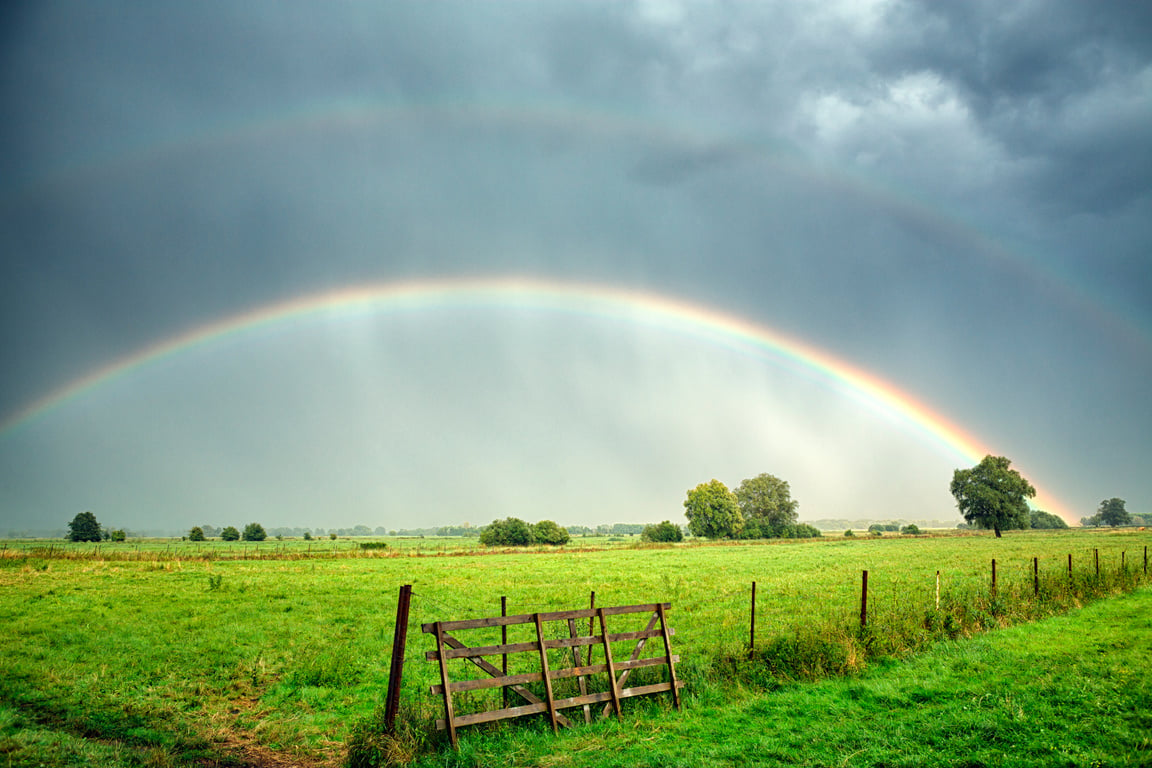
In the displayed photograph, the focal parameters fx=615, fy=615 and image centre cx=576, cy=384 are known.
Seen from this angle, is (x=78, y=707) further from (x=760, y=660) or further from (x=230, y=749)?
(x=760, y=660)

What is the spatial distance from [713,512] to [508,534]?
4338 cm

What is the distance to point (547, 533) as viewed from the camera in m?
112

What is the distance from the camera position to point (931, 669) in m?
13.4

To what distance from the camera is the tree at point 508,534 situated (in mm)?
111250

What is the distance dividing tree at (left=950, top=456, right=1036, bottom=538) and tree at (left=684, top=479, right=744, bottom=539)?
40.0 metres

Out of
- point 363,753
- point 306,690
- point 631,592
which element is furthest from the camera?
point 631,592

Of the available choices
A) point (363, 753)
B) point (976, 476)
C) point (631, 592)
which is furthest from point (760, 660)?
point (976, 476)

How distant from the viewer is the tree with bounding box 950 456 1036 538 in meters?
103

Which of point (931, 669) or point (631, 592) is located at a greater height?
point (931, 669)

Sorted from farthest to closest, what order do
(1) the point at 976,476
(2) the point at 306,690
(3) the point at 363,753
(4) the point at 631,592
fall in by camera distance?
(1) the point at 976,476 → (4) the point at 631,592 → (2) the point at 306,690 → (3) the point at 363,753

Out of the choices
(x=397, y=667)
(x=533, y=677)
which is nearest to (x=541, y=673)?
(x=533, y=677)

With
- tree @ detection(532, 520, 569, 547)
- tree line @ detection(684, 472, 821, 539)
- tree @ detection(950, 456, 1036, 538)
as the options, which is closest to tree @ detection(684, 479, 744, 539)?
tree line @ detection(684, 472, 821, 539)

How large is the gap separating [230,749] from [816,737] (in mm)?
10387

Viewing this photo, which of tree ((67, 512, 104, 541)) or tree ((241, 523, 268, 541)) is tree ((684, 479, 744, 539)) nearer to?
tree ((241, 523, 268, 541))
